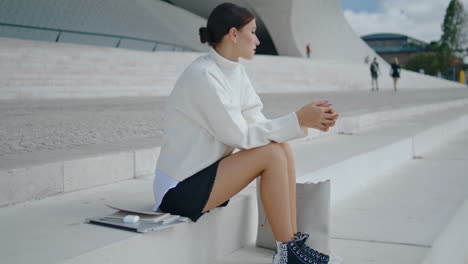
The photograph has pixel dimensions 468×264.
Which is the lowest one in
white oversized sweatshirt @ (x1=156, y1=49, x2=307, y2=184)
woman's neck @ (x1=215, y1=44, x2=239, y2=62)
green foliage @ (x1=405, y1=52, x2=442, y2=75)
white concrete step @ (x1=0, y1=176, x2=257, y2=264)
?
white concrete step @ (x1=0, y1=176, x2=257, y2=264)

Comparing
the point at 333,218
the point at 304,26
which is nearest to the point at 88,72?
the point at 333,218

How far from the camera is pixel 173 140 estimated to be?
6.09ft

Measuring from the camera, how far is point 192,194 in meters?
1.80

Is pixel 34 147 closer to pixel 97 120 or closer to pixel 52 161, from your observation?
pixel 52 161

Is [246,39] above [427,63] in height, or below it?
below

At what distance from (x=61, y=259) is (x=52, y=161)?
1009mm

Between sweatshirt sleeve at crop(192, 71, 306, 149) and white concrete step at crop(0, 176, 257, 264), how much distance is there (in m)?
0.33

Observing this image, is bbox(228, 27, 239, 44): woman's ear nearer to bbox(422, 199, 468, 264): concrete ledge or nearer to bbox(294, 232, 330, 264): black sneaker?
bbox(294, 232, 330, 264): black sneaker

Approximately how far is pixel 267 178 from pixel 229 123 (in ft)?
0.79

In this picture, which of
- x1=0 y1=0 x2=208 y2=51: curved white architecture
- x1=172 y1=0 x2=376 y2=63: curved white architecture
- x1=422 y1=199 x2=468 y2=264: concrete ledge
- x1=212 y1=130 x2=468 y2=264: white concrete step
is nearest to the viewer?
x1=212 y1=130 x2=468 y2=264: white concrete step

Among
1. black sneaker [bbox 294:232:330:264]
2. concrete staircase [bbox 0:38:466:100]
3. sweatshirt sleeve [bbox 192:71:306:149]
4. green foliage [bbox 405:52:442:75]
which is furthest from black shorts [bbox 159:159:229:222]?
green foliage [bbox 405:52:442:75]

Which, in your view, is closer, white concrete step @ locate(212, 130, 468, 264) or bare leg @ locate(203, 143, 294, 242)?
bare leg @ locate(203, 143, 294, 242)

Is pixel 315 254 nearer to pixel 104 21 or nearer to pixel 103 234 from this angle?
pixel 103 234

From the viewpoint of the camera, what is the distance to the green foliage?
55.4 meters
